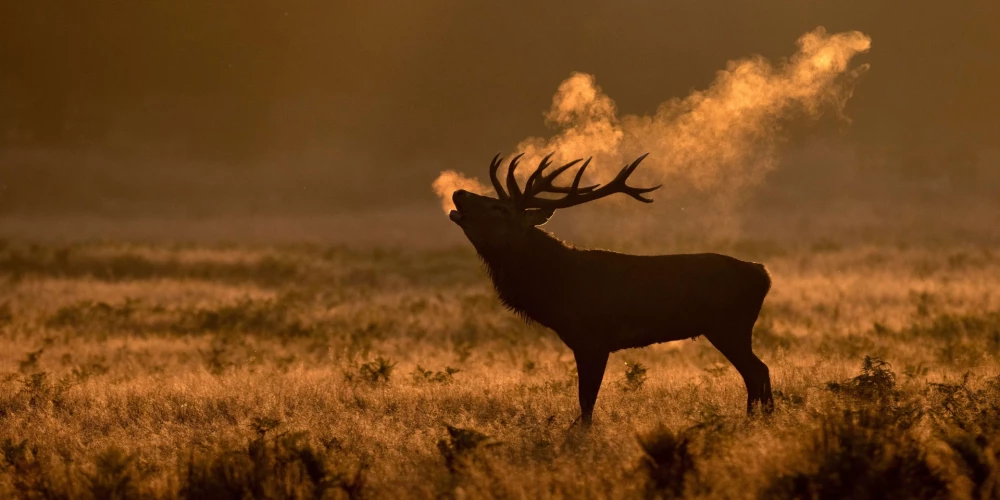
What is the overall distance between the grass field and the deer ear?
78.5 inches

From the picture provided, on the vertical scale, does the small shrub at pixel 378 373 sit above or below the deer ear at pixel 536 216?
below

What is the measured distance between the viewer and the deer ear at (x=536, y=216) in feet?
37.6

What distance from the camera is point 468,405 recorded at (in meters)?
13.0

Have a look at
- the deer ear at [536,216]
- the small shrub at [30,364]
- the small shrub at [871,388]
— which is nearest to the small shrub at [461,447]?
the deer ear at [536,216]

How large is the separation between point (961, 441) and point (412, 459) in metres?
4.13

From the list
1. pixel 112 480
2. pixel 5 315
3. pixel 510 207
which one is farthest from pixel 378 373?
pixel 5 315

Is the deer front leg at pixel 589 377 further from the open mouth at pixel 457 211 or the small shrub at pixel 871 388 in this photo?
the small shrub at pixel 871 388

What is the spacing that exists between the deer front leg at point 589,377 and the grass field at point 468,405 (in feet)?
1.22

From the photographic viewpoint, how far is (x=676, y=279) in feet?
37.4

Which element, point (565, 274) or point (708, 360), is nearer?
point (565, 274)

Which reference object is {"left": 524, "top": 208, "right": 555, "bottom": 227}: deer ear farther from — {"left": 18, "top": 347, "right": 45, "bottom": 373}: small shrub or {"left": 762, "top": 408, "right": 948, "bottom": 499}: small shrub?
{"left": 18, "top": 347, "right": 45, "bottom": 373}: small shrub

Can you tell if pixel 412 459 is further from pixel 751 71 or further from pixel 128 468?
pixel 751 71

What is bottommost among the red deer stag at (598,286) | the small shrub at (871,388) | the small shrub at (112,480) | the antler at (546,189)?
the small shrub at (112,480)

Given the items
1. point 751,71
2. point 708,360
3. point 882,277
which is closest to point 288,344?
point 708,360
